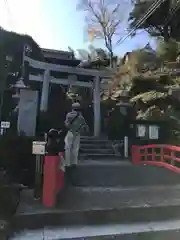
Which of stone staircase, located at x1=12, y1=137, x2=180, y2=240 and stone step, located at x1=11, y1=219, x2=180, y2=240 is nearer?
stone step, located at x1=11, y1=219, x2=180, y2=240

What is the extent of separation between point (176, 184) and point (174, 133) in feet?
14.6

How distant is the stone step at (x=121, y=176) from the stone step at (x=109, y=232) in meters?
2.11

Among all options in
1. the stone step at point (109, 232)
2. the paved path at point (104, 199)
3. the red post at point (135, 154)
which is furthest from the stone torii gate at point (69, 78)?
the stone step at point (109, 232)

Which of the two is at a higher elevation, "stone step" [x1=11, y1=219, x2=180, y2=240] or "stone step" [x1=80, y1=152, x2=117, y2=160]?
"stone step" [x1=80, y1=152, x2=117, y2=160]

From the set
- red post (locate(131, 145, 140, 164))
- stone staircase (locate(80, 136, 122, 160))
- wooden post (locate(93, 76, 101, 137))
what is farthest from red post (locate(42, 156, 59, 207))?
wooden post (locate(93, 76, 101, 137))

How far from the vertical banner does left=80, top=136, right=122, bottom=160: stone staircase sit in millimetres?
2106

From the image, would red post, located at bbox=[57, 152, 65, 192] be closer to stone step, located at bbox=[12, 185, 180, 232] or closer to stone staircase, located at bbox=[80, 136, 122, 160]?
stone step, located at bbox=[12, 185, 180, 232]

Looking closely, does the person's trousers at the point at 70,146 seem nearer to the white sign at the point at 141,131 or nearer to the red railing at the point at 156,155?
the red railing at the point at 156,155

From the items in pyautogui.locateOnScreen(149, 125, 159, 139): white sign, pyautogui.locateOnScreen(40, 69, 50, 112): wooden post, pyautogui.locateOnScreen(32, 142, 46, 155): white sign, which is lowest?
pyautogui.locateOnScreen(32, 142, 46, 155): white sign

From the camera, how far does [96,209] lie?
16.3ft

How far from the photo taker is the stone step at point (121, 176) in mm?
6966

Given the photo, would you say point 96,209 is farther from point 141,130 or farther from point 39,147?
point 141,130

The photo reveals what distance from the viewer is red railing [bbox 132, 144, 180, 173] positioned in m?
8.91

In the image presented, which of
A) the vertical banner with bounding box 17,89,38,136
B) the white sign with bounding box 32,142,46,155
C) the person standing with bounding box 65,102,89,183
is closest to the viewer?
the white sign with bounding box 32,142,46,155
